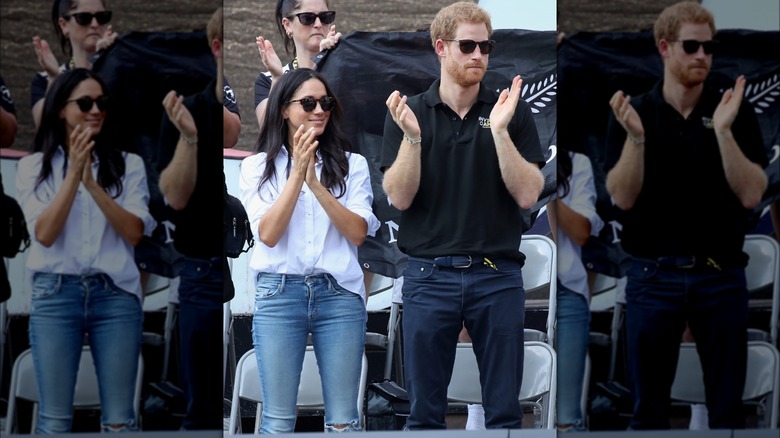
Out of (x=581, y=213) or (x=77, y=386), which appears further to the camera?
(x=581, y=213)

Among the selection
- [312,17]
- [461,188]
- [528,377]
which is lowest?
[528,377]

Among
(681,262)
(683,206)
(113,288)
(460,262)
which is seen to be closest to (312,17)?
(460,262)

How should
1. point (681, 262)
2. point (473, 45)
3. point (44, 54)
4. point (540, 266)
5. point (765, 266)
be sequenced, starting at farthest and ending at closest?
1. point (540, 266)
2. point (473, 45)
3. point (765, 266)
4. point (681, 262)
5. point (44, 54)

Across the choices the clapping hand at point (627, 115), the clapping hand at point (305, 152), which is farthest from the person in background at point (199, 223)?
the clapping hand at point (627, 115)

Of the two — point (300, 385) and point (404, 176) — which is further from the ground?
point (404, 176)

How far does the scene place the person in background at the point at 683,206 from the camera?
4.89 m

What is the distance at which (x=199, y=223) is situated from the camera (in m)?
4.87

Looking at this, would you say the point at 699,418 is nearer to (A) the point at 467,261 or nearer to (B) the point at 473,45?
(A) the point at 467,261

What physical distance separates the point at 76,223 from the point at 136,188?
31 cm

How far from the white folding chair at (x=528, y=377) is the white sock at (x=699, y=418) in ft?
2.14

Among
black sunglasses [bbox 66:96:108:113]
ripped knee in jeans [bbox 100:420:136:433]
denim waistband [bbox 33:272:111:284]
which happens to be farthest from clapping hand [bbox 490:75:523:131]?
ripped knee in jeans [bbox 100:420:136:433]

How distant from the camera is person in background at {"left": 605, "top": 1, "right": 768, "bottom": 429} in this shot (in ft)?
16.0

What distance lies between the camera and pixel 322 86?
5.12 meters

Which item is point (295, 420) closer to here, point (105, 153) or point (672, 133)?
point (105, 153)
